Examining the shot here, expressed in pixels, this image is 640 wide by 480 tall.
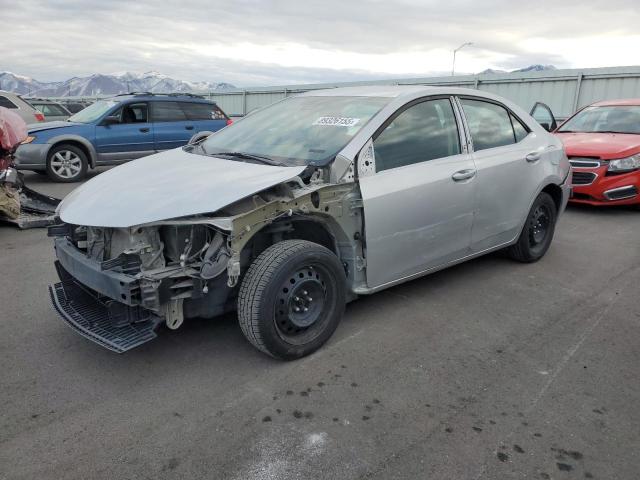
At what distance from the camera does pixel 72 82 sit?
40.2 meters

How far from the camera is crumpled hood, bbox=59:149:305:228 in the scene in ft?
9.28

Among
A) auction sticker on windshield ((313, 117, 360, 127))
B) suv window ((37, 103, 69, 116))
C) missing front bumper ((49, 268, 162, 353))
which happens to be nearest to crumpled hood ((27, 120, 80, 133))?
suv window ((37, 103, 69, 116))

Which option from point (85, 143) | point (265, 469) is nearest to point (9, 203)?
point (85, 143)

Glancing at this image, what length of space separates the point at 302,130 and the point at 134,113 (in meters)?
7.76

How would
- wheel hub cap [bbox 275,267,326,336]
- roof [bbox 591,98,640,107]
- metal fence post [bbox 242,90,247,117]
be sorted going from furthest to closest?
metal fence post [bbox 242,90,247,117] → roof [bbox 591,98,640,107] → wheel hub cap [bbox 275,267,326,336]

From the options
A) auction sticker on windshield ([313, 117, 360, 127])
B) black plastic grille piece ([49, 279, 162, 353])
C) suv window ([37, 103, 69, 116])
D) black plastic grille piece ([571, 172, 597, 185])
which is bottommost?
black plastic grille piece ([49, 279, 162, 353])

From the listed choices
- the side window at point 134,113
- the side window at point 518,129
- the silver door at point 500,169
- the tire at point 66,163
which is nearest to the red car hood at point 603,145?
the silver door at point 500,169

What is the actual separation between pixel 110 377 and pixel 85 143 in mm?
8027

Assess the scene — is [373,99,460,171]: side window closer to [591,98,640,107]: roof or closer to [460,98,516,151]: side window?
[460,98,516,151]: side window

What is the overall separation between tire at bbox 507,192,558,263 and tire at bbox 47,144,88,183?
8188 mm

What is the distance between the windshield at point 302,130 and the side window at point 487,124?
91 cm

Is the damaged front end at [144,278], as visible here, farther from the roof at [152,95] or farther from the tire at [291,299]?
the roof at [152,95]

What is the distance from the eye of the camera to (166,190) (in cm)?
305

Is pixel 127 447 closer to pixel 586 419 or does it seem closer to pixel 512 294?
pixel 586 419
